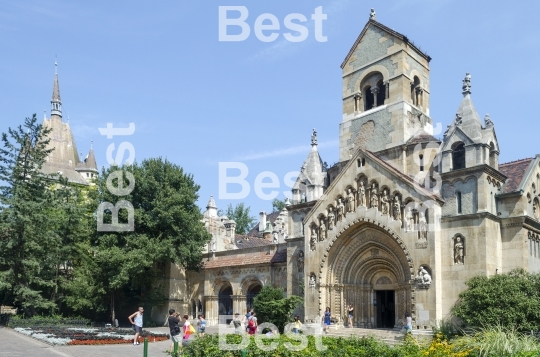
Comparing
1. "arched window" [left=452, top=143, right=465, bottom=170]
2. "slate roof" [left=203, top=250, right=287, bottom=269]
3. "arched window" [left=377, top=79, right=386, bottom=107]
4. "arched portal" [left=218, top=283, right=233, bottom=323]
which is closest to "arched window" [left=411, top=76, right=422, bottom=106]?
"arched window" [left=377, top=79, right=386, bottom=107]

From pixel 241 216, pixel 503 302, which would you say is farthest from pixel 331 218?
pixel 241 216

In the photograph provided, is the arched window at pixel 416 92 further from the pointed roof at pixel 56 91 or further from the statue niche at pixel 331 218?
the pointed roof at pixel 56 91

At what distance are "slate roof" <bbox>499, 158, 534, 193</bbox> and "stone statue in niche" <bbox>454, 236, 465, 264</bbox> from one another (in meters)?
4.13

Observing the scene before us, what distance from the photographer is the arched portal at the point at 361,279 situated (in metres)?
29.5

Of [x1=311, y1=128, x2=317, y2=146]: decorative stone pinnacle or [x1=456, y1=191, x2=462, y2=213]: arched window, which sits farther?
[x1=311, y1=128, x2=317, y2=146]: decorative stone pinnacle

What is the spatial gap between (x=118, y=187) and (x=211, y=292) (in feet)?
35.7

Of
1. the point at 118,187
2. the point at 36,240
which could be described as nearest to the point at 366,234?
the point at 118,187

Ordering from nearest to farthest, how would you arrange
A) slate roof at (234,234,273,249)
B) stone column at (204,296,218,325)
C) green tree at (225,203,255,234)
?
stone column at (204,296,218,325) < slate roof at (234,234,273,249) < green tree at (225,203,255,234)

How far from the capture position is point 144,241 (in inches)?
1491

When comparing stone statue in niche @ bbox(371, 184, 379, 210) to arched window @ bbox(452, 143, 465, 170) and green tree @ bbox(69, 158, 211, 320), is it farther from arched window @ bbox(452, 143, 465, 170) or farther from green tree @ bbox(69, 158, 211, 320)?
green tree @ bbox(69, 158, 211, 320)

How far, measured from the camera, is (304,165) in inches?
1419

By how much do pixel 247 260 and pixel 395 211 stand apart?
14883 millimetres

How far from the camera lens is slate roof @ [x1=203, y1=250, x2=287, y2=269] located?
37000 mm

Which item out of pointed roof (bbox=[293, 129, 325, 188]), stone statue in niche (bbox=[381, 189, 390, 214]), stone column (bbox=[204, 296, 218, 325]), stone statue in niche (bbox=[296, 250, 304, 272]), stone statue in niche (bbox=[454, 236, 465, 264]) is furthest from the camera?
stone column (bbox=[204, 296, 218, 325])
